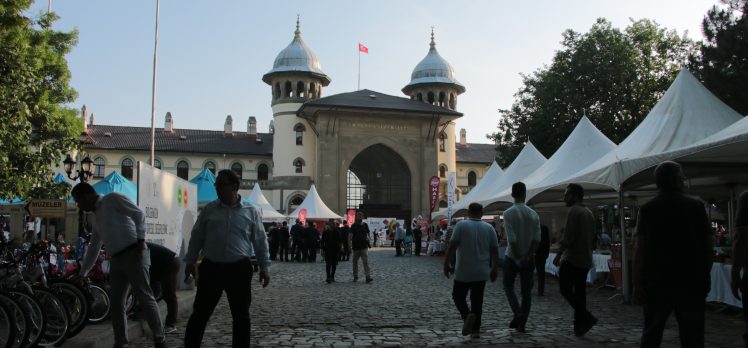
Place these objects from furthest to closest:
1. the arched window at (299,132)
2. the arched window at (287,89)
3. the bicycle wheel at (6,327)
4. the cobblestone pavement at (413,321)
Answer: the arched window at (287,89) → the arched window at (299,132) → the cobblestone pavement at (413,321) → the bicycle wheel at (6,327)

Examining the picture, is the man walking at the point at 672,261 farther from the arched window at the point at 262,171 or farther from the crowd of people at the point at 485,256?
the arched window at the point at 262,171

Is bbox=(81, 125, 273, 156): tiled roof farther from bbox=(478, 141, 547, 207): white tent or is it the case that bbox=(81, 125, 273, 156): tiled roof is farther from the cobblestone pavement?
the cobblestone pavement

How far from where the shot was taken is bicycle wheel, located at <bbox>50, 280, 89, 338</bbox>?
7252mm

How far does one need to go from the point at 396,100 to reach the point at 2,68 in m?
49.9

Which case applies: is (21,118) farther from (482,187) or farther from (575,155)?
(482,187)

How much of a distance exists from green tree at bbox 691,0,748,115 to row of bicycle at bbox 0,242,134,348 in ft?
65.2

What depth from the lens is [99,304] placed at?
835 cm

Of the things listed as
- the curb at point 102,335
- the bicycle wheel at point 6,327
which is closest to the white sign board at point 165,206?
the curb at point 102,335

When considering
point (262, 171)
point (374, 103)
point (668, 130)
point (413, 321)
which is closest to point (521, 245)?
point (413, 321)

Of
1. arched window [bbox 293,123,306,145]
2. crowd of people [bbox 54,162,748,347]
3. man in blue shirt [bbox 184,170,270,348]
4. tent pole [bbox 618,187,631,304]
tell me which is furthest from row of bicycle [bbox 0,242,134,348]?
arched window [bbox 293,123,306,145]

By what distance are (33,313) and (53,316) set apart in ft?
2.06

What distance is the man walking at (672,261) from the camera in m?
4.59

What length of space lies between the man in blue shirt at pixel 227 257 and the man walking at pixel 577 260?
387 centimetres

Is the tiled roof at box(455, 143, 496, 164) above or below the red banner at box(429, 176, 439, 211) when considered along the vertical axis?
above
